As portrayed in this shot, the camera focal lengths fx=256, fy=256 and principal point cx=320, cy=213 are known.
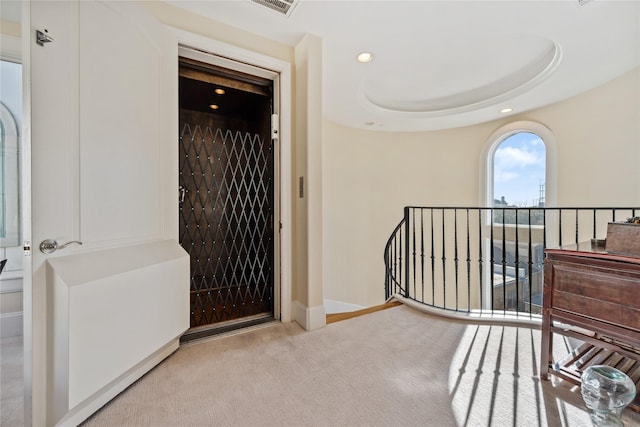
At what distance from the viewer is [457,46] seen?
2367mm

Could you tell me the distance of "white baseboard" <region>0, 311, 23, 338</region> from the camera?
188cm

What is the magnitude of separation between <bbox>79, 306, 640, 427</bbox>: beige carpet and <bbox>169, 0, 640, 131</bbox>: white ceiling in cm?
241

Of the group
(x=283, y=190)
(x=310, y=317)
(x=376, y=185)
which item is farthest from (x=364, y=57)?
(x=376, y=185)

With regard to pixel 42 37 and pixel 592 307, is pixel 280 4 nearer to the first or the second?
pixel 42 37

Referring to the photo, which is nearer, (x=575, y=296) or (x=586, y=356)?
(x=575, y=296)

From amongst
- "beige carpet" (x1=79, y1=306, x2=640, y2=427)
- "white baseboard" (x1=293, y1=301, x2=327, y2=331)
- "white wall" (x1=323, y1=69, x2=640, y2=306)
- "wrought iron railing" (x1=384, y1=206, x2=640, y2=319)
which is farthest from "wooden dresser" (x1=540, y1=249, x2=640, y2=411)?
"white wall" (x1=323, y1=69, x2=640, y2=306)

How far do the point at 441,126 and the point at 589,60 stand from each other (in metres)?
1.91

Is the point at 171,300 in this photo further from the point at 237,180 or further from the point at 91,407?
the point at 237,180

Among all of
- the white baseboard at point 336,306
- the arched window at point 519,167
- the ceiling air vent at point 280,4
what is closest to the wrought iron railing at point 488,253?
the arched window at point 519,167

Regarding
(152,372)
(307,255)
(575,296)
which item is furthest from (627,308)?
(152,372)

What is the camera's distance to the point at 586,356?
1.54 metres

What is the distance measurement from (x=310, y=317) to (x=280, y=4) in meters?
2.33

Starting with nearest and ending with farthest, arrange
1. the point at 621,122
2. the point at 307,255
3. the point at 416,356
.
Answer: the point at 416,356
the point at 307,255
the point at 621,122

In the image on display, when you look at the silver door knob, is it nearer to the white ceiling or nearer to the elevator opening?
the elevator opening
